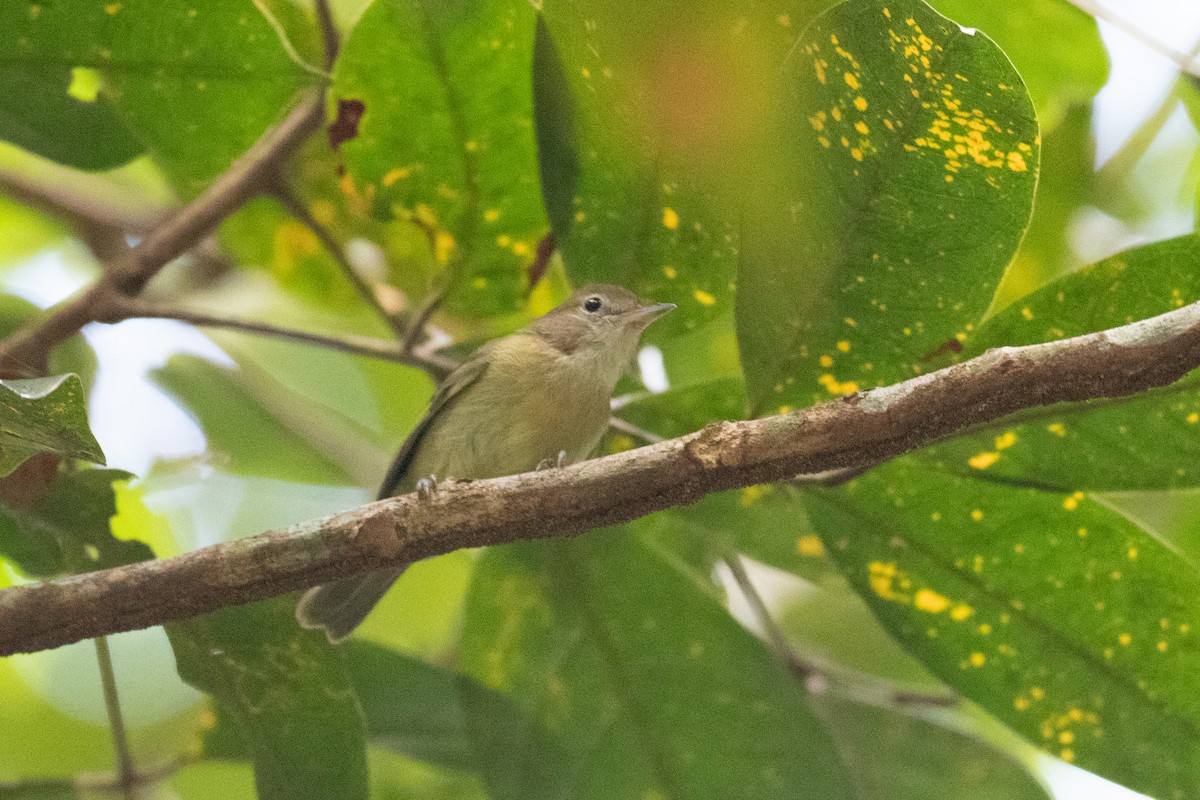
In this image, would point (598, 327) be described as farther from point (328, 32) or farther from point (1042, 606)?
point (1042, 606)

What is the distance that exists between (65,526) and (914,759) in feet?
6.14

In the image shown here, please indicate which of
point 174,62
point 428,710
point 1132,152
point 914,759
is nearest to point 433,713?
point 428,710

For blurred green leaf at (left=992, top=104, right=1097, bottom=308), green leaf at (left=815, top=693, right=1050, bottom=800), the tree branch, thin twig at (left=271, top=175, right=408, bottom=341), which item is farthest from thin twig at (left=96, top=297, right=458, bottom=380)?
blurred green leaf at (left=992, top=104, right=1097, bottom=308)

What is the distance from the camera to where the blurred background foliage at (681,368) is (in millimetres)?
2176

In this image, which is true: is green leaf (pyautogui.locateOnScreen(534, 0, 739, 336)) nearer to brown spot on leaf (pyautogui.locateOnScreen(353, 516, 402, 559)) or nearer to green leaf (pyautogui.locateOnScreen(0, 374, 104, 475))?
brown spot on leaf (pyautogui.locateOnScreen(353, 516, 402, 559))

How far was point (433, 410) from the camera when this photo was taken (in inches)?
121

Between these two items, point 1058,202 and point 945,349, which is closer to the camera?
point 945,349

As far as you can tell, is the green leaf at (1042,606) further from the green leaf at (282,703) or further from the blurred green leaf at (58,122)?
the blurred green leaf at (58,122)

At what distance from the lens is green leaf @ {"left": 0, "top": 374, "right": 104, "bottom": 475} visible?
1.75m

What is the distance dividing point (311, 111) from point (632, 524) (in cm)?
121

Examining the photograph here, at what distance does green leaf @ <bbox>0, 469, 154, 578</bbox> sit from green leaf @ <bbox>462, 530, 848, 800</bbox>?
2.65ft

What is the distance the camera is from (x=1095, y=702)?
242 cm

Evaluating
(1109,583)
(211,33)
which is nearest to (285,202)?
(211,33)

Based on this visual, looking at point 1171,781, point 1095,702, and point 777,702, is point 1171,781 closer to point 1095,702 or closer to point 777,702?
point 1095,702
